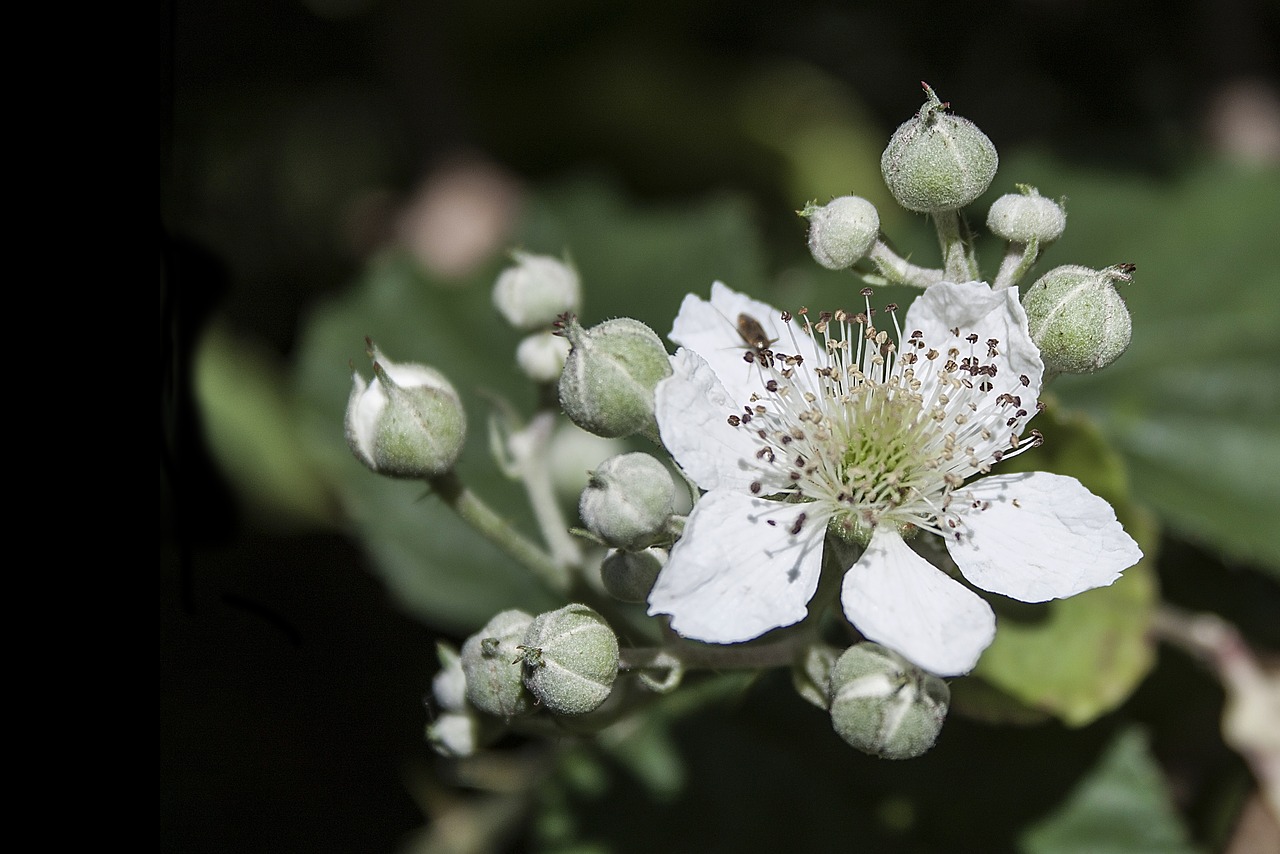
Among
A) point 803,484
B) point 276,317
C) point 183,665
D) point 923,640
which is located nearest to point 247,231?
point 276,317

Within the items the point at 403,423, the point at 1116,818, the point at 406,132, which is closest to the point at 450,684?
the point at 403,423

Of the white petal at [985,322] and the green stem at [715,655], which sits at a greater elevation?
the white petal at [985,322]

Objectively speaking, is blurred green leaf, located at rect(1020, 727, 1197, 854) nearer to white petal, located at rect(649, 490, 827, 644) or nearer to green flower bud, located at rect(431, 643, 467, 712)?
white petal, located at rect(649, 490, 827, 644)

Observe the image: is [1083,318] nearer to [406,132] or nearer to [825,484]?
[825,484]

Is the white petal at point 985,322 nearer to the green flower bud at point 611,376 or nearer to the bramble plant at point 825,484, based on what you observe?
the bramble plant at point 825,484

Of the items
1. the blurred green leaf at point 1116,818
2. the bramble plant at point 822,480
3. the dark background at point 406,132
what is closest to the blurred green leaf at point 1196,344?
the dark background at point 406,132
